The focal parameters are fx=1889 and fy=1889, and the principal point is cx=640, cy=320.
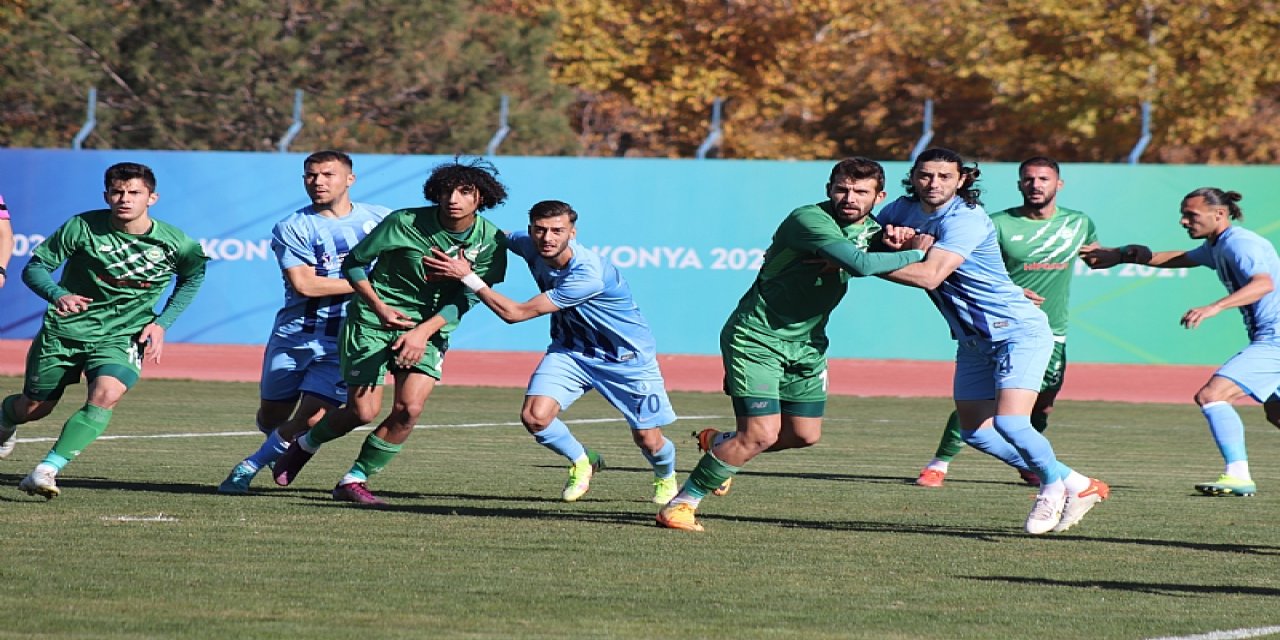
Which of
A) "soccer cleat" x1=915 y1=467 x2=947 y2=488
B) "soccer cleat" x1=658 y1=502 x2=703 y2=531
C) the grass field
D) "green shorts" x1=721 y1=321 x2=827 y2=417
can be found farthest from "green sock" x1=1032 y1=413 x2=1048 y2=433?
"soccer cleat" x1=658 y1=502 x2=703 y2=531

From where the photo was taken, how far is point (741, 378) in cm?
912

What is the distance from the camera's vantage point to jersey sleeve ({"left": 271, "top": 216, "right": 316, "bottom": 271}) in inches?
401

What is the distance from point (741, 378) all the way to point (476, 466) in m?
3.66

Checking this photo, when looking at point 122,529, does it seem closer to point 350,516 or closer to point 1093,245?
point 350,516

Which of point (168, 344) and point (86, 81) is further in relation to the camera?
point (86, 81)

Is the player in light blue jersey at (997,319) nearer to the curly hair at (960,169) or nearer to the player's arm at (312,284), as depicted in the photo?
the curly hair at (960,169)

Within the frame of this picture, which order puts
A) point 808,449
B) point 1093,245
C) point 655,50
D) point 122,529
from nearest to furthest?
point 122,529
point 1093,245
point 808,449
point 655,50

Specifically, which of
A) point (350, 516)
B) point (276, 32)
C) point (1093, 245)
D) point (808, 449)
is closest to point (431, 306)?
point (350, 516)

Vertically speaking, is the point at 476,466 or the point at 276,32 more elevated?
the point at 476,466

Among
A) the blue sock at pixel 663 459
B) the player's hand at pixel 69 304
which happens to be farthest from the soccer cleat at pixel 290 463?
the blue sock at pixel 663 459

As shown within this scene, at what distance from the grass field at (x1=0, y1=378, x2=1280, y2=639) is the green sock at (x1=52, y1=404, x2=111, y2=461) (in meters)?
0.26

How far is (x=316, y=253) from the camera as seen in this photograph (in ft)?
33.7

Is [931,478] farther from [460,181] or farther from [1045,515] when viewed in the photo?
[460,181]

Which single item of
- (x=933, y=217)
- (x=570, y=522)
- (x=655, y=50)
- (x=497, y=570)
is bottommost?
(x=655, y=50)
